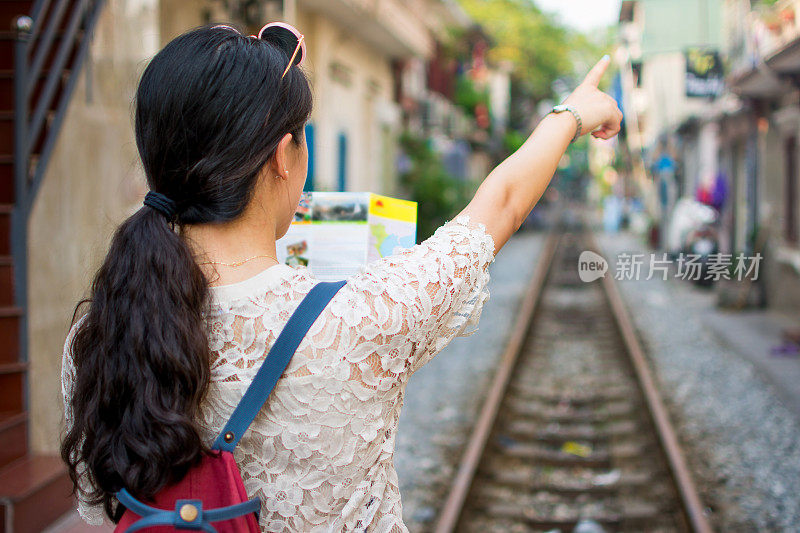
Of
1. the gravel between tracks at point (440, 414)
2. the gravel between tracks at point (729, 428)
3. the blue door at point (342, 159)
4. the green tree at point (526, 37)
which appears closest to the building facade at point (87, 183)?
the gravel between tracks at point (440, 414)

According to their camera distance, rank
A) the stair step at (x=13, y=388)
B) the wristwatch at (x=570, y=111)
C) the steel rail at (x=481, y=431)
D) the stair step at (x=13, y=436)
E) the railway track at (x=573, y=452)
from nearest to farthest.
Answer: the wristwatch at (x=570, y=111) < the stair step at (x=13, y=436) < the stair step at (x=13, y=388) < the steel rail at (x=481, y=431) < the railway track at (x=573, y=452)

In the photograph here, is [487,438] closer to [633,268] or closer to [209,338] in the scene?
[633,268]

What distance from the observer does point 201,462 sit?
Result: 1175 millimetres

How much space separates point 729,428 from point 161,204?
6.15 m

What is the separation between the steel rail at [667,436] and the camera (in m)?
4.39

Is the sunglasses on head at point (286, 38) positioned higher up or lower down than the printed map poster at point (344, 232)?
higher up

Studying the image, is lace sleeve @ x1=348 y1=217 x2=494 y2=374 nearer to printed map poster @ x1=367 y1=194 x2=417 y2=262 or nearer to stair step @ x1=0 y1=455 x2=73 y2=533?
printed map poster @ x1=367 y1=194 x2=417 y2=262

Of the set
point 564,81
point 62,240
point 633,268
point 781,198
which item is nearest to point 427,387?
point 62,240

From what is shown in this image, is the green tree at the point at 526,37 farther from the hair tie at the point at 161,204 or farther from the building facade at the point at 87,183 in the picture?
the hair tie at the point at 161,204

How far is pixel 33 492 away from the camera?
3.39m

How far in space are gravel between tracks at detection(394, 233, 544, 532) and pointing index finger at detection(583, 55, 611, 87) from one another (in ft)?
11.7

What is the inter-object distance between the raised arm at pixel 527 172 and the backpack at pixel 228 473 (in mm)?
339

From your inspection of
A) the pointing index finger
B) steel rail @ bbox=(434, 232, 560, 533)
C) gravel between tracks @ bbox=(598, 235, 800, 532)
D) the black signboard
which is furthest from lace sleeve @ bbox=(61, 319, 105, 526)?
the black signboard

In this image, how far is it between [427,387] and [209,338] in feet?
22.7
